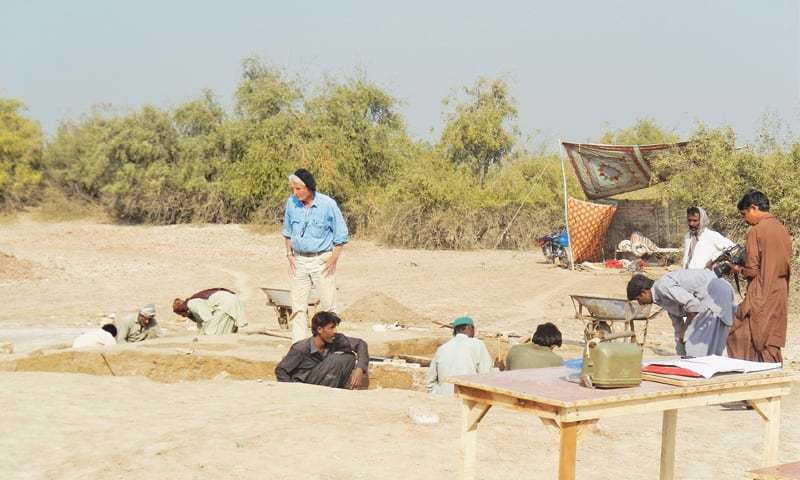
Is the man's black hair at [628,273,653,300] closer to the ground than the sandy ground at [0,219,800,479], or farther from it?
farther from it

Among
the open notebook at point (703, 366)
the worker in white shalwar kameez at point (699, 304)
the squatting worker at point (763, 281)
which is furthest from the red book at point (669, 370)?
the squatting worker at point (763, 281)

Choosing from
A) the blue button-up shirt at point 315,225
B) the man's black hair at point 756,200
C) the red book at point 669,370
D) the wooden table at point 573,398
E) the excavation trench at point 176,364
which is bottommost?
the excavation trench at point 176,364

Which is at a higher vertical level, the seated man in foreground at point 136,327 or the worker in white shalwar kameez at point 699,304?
the worker in white shalwar kameez at point 699,304

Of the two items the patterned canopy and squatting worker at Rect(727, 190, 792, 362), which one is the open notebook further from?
→ the patterned canopy

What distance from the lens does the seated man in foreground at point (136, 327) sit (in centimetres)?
1080

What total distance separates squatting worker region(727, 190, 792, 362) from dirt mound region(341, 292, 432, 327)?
6115mm

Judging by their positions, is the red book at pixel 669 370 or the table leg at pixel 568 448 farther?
the red book at pixel 669 370

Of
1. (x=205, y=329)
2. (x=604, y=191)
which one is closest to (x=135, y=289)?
(x=205, y=329)

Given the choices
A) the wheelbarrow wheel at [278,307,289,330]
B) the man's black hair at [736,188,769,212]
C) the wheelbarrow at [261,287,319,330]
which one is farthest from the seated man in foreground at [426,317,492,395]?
the wheelbarrow wheel at [278,307,289,330]

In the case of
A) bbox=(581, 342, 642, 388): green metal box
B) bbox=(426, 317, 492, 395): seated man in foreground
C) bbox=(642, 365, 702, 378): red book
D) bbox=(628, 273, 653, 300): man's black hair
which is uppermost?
bbox=(628, 273, 653, 300): man's black hair

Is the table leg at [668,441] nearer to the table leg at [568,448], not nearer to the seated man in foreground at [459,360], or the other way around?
the table leg at [568,448]

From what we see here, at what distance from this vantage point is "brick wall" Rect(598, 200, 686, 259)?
2084 cm

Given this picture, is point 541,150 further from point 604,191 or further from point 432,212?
point 604,191

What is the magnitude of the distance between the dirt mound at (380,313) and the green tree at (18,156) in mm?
24648
